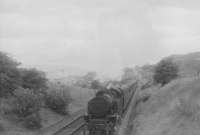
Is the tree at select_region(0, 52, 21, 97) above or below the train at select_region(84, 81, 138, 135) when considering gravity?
above

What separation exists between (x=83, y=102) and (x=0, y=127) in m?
26.3

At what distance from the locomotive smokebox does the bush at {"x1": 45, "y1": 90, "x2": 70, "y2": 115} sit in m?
14.8

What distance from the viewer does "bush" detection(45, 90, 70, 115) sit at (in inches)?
1449

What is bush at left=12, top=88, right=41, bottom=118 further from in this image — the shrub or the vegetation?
the shrub

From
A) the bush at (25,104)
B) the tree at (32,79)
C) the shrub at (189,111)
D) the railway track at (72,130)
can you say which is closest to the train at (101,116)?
the railway track at (72,130)

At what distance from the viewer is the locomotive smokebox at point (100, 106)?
22.2 m

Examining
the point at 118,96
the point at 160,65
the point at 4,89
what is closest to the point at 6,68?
the point at 4,89

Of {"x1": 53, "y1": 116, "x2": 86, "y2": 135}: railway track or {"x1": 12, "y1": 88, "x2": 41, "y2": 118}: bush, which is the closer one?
{"x1": 53, "y1": 116, "x2": 86, "y2": 135}: railway track

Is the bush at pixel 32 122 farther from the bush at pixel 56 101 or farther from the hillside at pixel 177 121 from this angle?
the hillside at pixel 177 121

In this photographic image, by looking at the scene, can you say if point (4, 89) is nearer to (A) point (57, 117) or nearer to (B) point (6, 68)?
(B) point (6, 68)

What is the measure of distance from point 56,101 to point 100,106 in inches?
618

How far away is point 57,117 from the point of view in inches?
1383

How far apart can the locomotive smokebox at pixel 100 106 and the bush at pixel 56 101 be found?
14827mm

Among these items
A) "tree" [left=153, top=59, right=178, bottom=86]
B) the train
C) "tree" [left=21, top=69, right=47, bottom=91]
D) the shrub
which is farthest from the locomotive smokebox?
"tree" [left=153, top=59, right=178, bottom=86]
